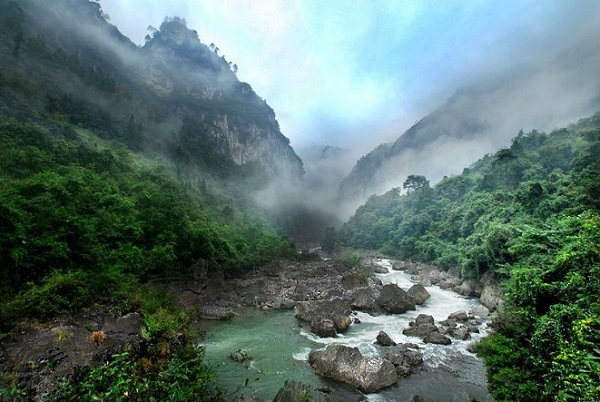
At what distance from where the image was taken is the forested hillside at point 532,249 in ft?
27.5

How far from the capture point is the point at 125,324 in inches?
431

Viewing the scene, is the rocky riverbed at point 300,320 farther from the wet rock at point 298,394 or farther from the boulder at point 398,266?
the boulder at point 398,266

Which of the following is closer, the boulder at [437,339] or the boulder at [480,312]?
the boulder at [437,339]

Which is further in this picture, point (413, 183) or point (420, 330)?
point (413, 183)

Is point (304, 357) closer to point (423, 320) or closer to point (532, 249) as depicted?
point (423, 320)

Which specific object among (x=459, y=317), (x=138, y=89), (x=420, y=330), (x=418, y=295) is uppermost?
(x=138, y=89)

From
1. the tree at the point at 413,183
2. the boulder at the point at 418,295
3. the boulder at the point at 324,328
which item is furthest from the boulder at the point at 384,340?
the tree at the point at 413,183

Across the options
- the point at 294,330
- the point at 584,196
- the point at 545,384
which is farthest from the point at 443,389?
the point at 584,196

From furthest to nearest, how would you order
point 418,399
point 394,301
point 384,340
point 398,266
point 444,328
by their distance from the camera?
point 398,266, point 394,301, point 444,328, point 384,340, point 418,399

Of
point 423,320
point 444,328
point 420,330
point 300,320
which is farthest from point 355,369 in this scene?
point 423,320

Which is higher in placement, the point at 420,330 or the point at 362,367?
the point at 420,330

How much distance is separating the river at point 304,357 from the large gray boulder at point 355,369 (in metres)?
0.36

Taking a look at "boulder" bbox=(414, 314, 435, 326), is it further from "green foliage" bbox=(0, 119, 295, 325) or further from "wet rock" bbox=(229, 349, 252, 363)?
"green foliage" bbox=(0, 119, 295, 325)

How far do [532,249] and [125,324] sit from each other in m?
21.3
